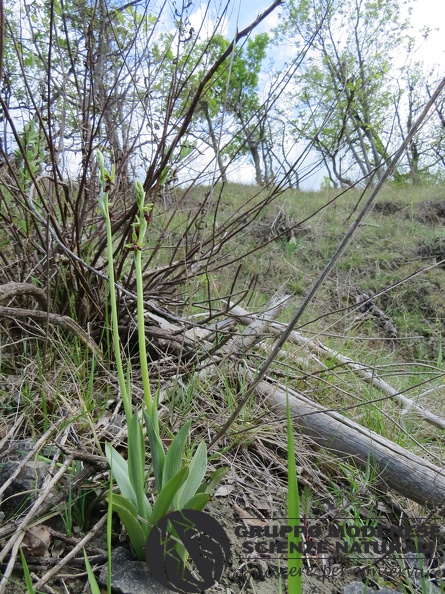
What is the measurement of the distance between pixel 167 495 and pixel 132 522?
0.09 meters

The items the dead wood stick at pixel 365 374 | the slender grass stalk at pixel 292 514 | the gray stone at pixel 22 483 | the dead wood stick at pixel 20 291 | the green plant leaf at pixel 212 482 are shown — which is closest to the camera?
the slender grass stalk at pixel 292 514

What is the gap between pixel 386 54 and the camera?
45.3 feet

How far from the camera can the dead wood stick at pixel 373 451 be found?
1170 mm

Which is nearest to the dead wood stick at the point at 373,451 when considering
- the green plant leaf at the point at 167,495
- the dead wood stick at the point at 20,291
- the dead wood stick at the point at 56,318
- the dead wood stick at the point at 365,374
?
the dead wood stick at the point at 365,374

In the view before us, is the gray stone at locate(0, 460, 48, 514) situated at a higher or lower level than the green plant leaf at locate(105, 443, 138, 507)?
lower

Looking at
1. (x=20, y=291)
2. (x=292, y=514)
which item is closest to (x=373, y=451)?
(x=292, y=514)

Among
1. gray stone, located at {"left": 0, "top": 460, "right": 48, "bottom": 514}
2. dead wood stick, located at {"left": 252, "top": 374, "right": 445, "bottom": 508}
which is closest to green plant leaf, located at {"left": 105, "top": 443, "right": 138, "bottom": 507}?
gray stone, located at {"left": 0, "top": 460, "right": 48, "bottom": 514}

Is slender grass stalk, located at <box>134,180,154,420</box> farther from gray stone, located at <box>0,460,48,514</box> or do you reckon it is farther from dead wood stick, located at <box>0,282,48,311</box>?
dead wood stick, located at <box>0,282,48,311</box>

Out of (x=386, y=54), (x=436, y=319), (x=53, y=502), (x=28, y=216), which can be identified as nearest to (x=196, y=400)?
(x=53, y=502)

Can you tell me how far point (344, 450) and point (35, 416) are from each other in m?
0.99

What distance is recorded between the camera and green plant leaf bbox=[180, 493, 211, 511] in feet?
2.44

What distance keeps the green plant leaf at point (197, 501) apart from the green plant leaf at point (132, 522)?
8 cm

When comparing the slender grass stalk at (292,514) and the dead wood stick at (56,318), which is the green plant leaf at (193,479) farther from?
the dead wood stick at (56,318)

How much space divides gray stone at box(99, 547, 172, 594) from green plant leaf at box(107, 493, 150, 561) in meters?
0.02
